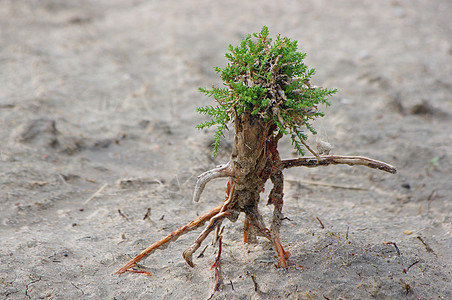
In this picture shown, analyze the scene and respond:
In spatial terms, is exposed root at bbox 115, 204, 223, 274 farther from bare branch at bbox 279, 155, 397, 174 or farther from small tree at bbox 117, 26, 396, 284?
bare branch at bbox 279, 155, 397, 174

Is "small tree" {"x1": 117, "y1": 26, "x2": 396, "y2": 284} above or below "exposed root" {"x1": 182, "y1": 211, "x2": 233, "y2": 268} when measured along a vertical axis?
above

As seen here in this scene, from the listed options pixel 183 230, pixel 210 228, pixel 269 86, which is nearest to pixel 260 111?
pixel 269 86

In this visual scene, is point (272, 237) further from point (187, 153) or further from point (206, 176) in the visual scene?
point (187, 153)

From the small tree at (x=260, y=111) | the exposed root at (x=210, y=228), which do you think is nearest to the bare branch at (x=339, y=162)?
the small tree at (x=260, y=111)

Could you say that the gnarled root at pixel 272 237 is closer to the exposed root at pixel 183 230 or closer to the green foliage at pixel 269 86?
the exposed root at pixel 183 230

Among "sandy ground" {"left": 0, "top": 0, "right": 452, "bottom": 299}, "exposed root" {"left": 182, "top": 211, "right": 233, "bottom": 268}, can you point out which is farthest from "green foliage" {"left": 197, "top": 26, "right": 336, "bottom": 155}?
"exposed root" {"left": 182, "top": 211, "right": 233, "bottom": 268}

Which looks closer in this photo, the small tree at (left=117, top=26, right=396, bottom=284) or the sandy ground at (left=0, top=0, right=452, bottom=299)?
the small tree at (left=117, top=26, right=396, bottom=284)
